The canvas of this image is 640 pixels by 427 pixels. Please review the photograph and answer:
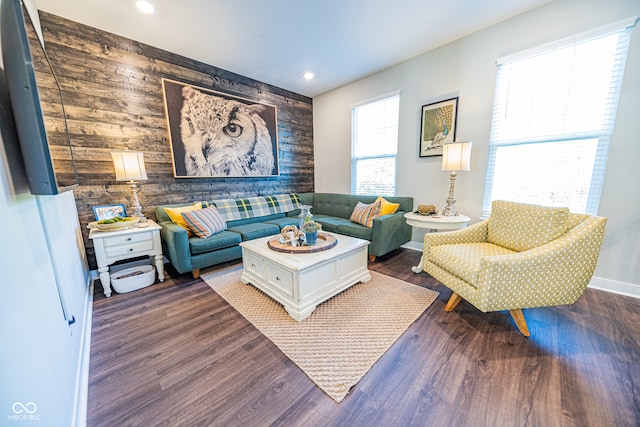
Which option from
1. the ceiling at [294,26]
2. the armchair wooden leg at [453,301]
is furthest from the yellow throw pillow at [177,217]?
the armchair wooden leg at [453,301]

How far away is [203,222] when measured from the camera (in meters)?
2.58

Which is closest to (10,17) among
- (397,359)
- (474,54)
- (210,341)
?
(210,341)

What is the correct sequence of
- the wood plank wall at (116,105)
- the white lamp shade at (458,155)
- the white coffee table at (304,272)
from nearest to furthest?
the white coffee table at (304,272)
the wood plank wall at (116,105)
the white lamp shade at (458,155)

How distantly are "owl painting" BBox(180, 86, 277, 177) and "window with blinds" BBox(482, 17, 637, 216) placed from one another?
3118 millimetres

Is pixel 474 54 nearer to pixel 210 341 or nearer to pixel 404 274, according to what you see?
pixel 404 274

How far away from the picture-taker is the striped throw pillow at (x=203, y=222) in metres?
2.52

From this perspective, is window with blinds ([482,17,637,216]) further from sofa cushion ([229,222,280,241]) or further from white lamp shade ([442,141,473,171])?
sofa cushion ([229,222,280,241])

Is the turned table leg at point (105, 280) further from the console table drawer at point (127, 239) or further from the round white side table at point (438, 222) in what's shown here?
the round white side table at point (438, 222)

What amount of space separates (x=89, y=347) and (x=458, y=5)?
159 inches

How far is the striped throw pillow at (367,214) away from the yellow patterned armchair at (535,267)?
3.78ft

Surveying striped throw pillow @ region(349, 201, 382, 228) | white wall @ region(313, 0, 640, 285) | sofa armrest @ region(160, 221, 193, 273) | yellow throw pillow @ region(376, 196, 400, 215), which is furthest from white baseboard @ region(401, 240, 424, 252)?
sofa armrest @ region(160, 221, 193, 273)

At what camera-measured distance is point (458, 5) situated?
2.11 meters

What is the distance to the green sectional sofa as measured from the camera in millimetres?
2385

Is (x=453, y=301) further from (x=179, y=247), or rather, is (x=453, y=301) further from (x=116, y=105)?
(x=116, y=105)
